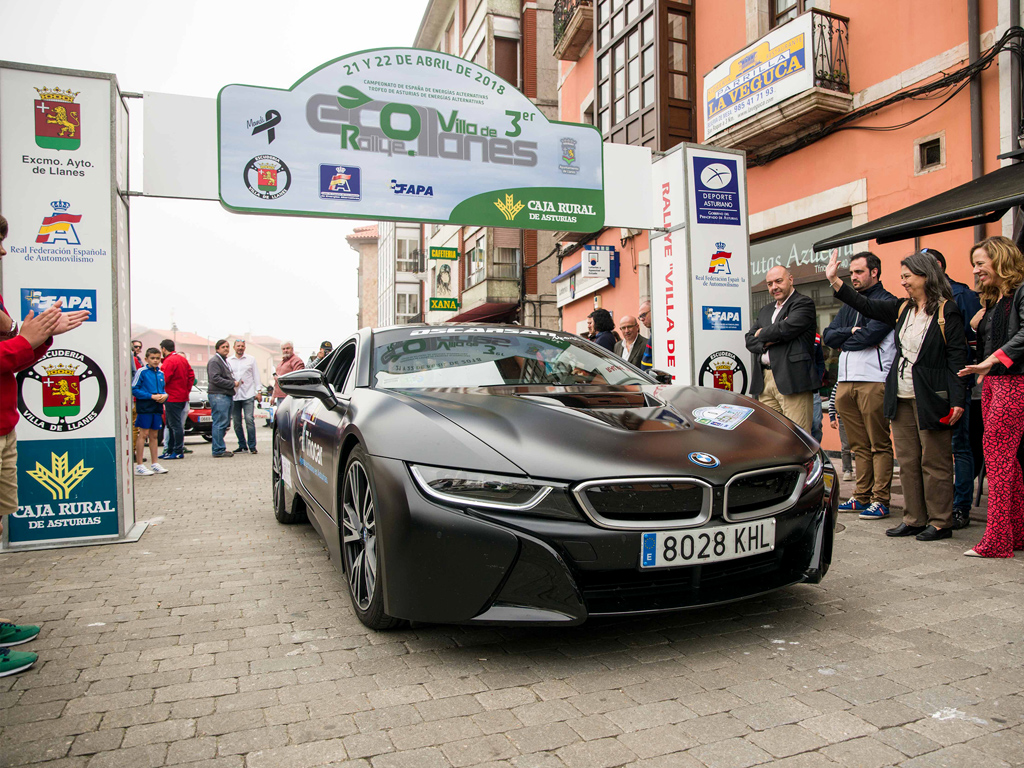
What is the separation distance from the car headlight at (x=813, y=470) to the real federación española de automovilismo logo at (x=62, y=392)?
464cm

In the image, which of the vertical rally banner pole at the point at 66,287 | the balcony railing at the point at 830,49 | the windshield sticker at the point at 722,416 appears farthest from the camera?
the balcony railing at the point at 830,49

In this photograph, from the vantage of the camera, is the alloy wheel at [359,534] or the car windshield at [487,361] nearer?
the alloy wheel at [359,534]

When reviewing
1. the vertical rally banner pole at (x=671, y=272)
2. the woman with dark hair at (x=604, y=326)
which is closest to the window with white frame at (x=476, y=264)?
the woman with dark hair at (x=604, y=326)

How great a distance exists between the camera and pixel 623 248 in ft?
52.6

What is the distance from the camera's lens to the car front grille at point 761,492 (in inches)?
107

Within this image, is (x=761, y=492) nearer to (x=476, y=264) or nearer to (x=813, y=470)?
(x=813, y=470)

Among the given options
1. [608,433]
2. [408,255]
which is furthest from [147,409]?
[408,255]

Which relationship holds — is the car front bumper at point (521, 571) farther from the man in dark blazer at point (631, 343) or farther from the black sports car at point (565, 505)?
the man in dark blazer at point (631, 343)

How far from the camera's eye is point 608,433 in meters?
2.79

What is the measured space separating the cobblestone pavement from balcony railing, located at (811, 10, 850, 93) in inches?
294

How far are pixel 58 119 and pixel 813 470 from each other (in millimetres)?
5360

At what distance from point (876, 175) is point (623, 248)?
23.6 feet

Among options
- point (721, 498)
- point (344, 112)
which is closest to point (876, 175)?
point (344, 112)

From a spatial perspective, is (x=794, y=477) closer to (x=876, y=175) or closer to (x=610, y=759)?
(x=610, y=759)
